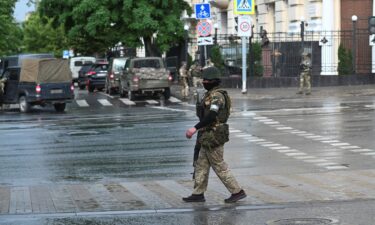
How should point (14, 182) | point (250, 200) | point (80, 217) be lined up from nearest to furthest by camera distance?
point (80, 217) → point (250, 200) → point (14, 182)

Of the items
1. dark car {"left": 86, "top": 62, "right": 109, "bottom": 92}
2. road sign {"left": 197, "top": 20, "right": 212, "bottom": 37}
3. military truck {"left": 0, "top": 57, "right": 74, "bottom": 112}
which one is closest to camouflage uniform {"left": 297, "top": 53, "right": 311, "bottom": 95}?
road sign {"left": 197, "top": 20, "right": 212, "bottom": 37}

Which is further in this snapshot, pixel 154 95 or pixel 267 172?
pixel 154 95

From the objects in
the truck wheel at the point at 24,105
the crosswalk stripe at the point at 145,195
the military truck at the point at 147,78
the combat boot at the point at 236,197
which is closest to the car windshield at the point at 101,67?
the military truck at the point at 147,78

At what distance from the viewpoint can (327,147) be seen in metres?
15.5

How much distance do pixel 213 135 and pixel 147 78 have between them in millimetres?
23357

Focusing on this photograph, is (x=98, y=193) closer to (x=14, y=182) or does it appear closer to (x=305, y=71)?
(x=14, y=182)

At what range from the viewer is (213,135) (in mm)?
9953

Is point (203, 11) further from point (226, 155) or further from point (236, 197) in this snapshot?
point (236, 197)

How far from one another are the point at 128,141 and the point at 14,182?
5421 mm

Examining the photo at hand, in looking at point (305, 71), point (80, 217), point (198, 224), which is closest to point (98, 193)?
point (80, 217)

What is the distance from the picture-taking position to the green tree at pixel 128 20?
40719 millimetres

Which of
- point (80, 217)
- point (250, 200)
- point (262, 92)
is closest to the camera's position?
point (80, 217)

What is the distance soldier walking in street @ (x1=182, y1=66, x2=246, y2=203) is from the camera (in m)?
9.91

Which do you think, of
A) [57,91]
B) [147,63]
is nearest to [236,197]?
[57,91]
